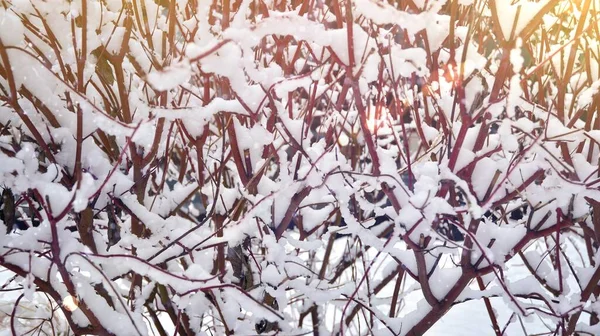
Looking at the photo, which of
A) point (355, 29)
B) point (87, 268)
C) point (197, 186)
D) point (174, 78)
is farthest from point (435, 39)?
point (87, 268)

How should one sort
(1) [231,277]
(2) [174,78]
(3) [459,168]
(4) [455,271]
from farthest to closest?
1. (1) [231,277]
2. (4) [455,271]
3. (3) [459,168]
4. (2) [174,78]

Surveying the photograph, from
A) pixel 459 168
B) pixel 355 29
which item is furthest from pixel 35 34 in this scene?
pixel 459 168

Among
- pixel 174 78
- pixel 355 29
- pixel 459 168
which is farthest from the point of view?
pixel 459 168

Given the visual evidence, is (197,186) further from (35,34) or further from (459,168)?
(459,168)

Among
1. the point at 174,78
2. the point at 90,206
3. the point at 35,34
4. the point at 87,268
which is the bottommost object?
the point at 87,268

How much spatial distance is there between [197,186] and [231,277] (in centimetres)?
38

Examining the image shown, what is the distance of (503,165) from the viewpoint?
4.47 feet

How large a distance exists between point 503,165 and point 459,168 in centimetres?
13

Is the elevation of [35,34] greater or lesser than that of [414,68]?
greater

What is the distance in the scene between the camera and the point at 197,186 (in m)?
1.85

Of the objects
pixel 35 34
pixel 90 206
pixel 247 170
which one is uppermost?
pixel 35 34

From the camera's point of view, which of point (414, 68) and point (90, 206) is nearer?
point (414, 68)

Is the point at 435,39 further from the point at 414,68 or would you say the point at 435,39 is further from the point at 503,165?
the point at 503,165

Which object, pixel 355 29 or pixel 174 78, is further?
pixel 355 29
